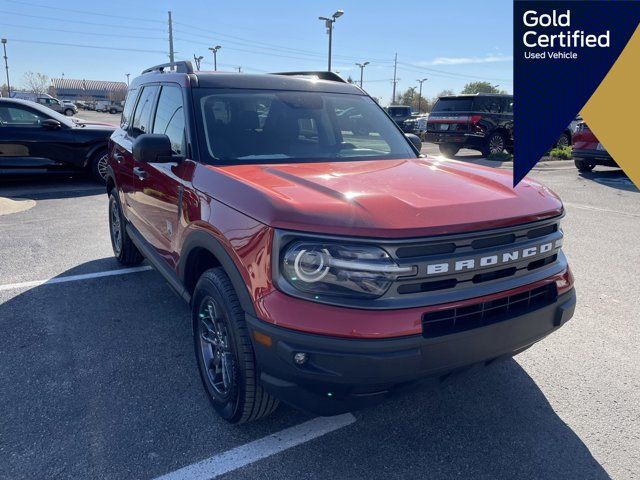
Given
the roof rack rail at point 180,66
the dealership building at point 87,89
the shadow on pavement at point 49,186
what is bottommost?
the shadow on pavement at point 49,186

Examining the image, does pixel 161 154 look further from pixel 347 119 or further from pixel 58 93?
pixel 58 93

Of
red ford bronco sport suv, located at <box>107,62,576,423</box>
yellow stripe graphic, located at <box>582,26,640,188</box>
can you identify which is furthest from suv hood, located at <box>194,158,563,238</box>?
yellow stripe graphic, located at <box>582,26,640,188</box>

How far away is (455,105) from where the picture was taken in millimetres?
15828

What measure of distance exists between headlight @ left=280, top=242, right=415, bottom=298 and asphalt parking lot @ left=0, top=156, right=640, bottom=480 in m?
0.56

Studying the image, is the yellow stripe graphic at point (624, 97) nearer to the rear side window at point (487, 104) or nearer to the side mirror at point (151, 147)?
the side mirror at point (151, 147)

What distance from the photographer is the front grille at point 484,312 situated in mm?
2057

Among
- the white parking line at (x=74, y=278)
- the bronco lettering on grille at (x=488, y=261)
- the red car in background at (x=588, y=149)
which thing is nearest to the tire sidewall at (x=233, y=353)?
the bronco lettering on grille at (x=488, y=261)

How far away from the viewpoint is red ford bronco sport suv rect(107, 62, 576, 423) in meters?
1.99

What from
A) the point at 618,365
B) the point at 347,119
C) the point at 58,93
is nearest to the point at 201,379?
the point at 347,119

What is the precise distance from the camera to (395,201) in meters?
2.18

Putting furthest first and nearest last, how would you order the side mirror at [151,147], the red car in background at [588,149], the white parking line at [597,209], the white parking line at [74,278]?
1. the red car in background at [588,149]
2. the white parking line at [597,209]
3. the white parking line at [74,278]
4. the side mirror at [151,147]

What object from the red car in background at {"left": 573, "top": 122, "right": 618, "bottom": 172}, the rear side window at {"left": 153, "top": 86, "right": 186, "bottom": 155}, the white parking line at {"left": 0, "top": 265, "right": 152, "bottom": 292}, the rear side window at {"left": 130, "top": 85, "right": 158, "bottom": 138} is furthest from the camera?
the red car in background at {"left": 573, "top": 122, "right": 618, "bottom": 172}

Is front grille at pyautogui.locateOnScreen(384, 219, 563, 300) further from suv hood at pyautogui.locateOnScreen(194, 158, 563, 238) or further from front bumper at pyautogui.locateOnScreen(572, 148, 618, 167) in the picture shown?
front bumper at pyautogui.locateOnScreen(572, 148, 618, 167)

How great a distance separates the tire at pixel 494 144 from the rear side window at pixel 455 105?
46.8 inches
